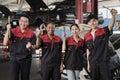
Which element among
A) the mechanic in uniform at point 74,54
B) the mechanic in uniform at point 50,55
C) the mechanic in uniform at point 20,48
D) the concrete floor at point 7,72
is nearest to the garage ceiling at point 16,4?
the concrete floor at point 7,72

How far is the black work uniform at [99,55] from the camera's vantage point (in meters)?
5.64

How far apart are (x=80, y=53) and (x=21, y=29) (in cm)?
114

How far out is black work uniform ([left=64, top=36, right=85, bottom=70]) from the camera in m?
5.90

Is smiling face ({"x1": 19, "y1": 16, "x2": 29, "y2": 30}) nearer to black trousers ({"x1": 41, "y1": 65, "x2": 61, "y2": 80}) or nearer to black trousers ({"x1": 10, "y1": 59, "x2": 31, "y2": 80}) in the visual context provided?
black trousers ({"x1": 10, "y1": 59, "x2": 31, "y2": 80})

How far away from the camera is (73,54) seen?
5914 mm

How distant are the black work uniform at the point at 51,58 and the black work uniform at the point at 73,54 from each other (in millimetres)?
245

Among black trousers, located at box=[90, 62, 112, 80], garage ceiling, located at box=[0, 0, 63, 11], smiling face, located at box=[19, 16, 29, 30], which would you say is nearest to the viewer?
smiling face, located at box=[19, 16, 29, 30]

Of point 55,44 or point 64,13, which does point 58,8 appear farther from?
point 55,44

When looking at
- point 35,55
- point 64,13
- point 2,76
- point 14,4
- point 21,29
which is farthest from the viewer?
point 14,4

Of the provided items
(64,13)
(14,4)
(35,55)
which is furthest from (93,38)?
(14,4)

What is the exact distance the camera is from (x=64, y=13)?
18.6 meters

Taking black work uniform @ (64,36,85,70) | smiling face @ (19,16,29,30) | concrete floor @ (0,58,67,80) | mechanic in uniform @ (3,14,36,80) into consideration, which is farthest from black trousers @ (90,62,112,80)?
concrete floor @ (0,58,67,80)

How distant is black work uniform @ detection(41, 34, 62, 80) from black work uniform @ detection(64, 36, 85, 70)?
245 mm

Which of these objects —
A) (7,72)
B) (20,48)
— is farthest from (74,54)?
(7,72)
